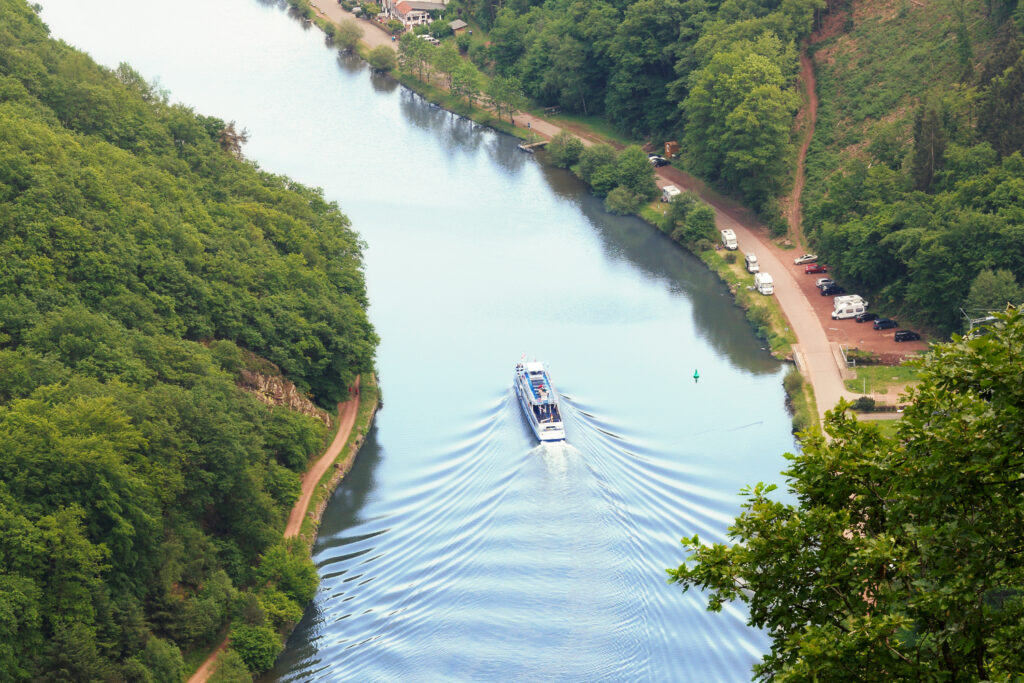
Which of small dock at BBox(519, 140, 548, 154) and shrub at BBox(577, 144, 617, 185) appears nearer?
shrub at BBox(577, 144, 617, 185)

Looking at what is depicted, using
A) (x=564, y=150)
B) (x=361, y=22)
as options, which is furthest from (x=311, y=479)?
(x=361, y=22)

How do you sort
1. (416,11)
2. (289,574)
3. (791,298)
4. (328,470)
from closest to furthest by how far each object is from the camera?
(289,574) → (328,470) → (791,298) → (416,11)

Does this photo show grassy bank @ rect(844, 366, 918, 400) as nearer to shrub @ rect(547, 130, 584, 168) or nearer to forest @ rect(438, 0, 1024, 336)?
forest @ rect(438, 0, 1024, 336)

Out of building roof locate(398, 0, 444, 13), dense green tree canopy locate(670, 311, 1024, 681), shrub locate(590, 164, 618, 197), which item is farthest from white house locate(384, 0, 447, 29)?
dense green tree canopy locate(670, 311, 1024, 681)

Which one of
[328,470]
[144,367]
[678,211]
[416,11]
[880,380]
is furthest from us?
[416,11]

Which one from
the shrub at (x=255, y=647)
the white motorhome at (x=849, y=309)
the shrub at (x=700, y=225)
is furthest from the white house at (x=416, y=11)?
the shrub at (x=255, y=647)

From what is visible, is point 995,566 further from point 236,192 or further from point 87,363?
point 236,192

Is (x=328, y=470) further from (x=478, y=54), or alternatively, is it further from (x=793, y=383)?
(x=478, y=54)
